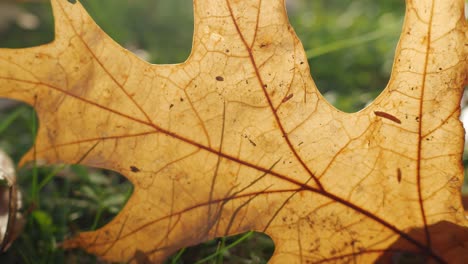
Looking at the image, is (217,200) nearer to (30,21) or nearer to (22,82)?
(22,82)

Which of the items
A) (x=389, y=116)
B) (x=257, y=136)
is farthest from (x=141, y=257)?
(x=389, y=116)

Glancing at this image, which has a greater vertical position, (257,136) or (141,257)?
(257,136)

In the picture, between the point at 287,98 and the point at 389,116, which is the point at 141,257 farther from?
the point at 389,116

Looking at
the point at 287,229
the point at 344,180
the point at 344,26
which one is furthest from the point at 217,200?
the point at 344,26

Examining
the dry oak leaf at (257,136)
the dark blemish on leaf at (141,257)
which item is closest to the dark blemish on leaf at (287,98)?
the dry oak leaf at (257,136)

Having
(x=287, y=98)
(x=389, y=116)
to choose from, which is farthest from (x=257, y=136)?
(x=389, y=116)

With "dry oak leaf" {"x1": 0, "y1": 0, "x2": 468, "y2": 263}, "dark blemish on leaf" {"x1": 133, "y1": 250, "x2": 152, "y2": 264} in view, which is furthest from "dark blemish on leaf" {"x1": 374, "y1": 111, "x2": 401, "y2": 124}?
"dark blemish on leaf" {"x1": 133, "y1": 250, "x2": 152, "y2": 264}

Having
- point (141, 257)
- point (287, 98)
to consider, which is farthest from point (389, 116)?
point (141, 257)

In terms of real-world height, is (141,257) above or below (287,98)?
below
